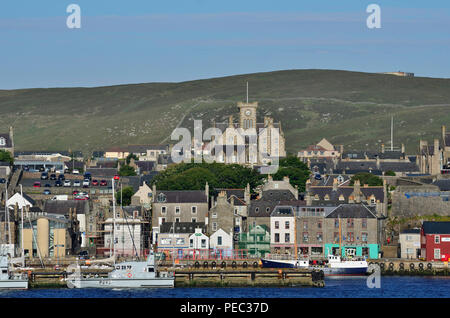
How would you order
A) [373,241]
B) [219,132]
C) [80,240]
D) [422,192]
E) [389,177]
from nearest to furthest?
[373,241] → [80,240] → [422,192] → [389,177] → [219,132]

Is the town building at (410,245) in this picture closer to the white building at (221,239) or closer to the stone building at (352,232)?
the stone building at (352,232)

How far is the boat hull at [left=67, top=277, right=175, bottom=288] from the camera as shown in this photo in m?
68.7

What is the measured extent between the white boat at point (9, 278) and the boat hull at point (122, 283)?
2.94 meters

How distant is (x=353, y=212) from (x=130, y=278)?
22473 millimetres

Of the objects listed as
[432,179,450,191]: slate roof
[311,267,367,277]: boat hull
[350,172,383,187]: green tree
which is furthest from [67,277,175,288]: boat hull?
[350,172,383,187]: green tree

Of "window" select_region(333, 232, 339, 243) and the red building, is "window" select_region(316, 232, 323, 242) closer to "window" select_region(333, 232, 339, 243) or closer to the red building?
"window" select_region(333, 232, 339, 243)

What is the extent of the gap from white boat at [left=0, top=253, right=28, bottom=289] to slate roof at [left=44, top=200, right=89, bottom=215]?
24449 mm

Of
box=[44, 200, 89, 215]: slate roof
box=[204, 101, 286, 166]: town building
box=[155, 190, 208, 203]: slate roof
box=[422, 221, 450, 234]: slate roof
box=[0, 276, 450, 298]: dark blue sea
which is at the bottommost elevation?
box=[0, 276, 450, 298]: dark blue sea

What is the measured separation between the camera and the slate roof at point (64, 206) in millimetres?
93938

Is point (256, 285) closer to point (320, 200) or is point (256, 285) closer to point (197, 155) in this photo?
point (320, 200)

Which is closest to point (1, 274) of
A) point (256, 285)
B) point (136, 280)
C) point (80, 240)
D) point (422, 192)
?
point (136, 280)

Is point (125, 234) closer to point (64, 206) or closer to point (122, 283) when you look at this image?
point (64, 206)

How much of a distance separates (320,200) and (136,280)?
95.1 feet

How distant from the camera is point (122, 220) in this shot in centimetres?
8800
